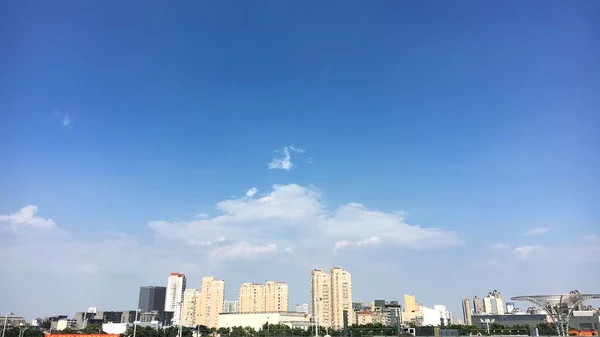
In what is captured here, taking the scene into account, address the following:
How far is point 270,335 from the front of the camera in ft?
243

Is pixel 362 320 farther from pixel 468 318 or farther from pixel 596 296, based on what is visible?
pixel 596 296

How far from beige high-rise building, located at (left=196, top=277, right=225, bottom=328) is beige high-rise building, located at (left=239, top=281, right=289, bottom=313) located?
806 cm

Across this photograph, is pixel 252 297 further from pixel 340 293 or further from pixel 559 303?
pixel 559 303

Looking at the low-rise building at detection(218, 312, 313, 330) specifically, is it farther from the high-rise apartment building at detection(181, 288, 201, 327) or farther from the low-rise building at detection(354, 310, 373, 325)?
the high-rise apartment building at detection(181, 288, 201, 327)

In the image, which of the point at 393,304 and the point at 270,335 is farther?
the point at 393,304

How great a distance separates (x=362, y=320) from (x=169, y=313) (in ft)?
260

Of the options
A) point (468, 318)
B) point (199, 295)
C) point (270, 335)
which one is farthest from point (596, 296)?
point (468, 318)

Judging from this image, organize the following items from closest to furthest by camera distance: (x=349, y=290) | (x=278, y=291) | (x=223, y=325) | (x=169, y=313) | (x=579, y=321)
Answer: (x=579, y=321)
(x=223, y=325)
(x=349, y=290)
(x=278, y=291)
(x=169, y=313)

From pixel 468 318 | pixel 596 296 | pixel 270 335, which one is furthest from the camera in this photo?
pixel 468 318

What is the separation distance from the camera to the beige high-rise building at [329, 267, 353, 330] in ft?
464

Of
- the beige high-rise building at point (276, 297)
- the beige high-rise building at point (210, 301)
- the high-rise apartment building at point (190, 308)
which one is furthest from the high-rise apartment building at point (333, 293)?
the high-rise apartment building at point (190, 308)

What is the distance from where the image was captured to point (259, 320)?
126312 mm

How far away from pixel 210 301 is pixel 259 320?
33637 millimetres

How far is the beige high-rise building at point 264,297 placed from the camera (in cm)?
15438
